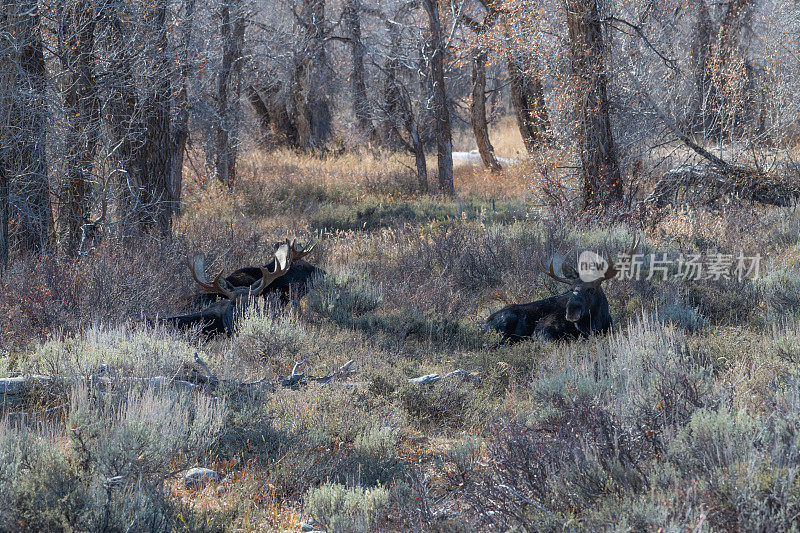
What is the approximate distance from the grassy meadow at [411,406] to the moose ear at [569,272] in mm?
633

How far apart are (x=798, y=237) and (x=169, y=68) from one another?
974 centimetres

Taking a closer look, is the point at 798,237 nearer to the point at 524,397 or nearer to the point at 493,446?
the point at 524,397

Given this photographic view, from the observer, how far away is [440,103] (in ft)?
56.5

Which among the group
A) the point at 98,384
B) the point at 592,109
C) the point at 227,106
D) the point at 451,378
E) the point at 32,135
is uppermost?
the point at 227,106

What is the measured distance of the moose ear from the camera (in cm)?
746

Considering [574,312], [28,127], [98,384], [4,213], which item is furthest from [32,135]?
[574,312]

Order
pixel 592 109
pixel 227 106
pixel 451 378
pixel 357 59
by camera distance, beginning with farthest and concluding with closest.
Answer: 1. pixel 357 59
2. pixel 227 106
3. pixel 592 109
4. pixel 451 378

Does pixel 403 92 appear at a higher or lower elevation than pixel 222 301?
higher

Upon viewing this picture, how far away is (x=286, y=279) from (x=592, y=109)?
6824mm

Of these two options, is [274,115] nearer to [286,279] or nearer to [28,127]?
[28,127]

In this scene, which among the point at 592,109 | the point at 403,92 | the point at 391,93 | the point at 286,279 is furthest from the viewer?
the point at 391,93

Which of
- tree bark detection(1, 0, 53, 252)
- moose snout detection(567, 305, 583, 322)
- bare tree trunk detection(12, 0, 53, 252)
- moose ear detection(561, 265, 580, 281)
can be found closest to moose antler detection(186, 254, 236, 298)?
bare tree trunk detection(12, 0, 53, 252)

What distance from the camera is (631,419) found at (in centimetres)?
403

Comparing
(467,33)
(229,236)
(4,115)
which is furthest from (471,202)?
(4,115)
